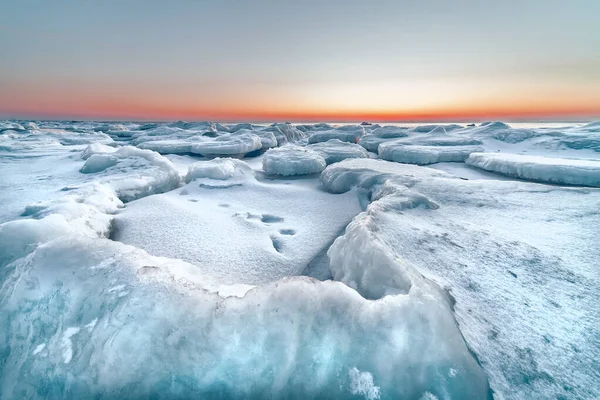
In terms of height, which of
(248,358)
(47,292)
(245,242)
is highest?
(47,292)

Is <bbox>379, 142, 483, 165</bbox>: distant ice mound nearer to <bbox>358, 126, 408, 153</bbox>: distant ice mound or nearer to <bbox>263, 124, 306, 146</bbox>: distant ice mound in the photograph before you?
<bbox>358, 126, 408, 153</bbox>: distant ice mound

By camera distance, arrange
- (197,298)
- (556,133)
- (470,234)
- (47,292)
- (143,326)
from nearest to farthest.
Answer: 1. (143,326)
2. (197,298)
3. (47,292)
4. (470,234)
5. (556,133)

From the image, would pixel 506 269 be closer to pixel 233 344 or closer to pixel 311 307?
pixel 311 307

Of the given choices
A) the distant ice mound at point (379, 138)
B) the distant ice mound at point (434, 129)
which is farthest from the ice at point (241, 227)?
the distant ice mound at point (434, 129)

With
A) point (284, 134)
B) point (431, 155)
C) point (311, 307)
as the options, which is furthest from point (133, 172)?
point (284, 134)

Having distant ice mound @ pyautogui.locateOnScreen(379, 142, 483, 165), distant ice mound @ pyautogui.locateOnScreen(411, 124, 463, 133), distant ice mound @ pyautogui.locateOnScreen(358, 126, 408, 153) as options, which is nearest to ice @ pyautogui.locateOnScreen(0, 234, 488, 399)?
distant ice mound @ pyautogui.locateOnScreen(379, 142, 483, 165)

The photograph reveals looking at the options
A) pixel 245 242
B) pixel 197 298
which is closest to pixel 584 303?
pixel 197 298

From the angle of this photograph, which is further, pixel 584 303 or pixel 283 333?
pixel 584 303

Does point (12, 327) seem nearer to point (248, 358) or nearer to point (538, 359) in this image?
point (248, 358)

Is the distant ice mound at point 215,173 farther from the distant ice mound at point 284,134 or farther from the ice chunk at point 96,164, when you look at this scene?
the distant ice mound at point 284,134
